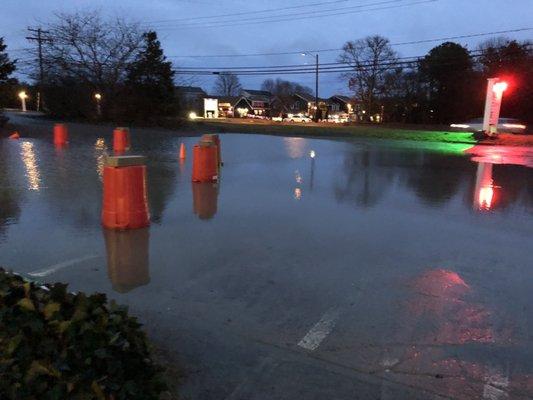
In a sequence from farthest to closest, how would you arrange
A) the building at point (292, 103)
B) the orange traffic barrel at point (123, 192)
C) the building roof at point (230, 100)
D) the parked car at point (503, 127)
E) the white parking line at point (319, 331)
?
the building roof at point (230, 100) < the building at point (292, 103) < the parked car at point (503, 127) < the orange traffic barrel at point (123, 192) < the white parking line at point (319, 331)

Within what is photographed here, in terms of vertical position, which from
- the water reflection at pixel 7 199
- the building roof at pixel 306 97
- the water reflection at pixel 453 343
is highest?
the building roof at pixel 306 97

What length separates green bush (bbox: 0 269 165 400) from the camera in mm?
2150

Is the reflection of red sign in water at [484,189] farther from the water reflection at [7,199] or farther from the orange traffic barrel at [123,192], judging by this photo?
the water reflection at [7,199]

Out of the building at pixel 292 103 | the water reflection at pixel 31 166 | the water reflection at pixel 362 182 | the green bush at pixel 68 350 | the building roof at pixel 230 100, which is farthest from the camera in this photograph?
the building roof at pixel 230 100

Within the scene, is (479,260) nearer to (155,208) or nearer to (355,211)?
(355,211)

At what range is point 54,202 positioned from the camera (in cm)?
848

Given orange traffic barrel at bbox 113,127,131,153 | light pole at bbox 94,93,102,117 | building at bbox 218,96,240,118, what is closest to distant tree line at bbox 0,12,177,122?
light pole at bbox 94,93,102,117

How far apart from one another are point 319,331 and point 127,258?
8.23 ft

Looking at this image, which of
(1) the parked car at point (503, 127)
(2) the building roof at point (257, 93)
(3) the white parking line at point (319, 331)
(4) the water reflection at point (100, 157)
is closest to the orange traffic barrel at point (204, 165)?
(4) the water reflection at point (100, 157)

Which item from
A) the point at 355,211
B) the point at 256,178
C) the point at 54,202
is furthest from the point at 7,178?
the point at 355,211

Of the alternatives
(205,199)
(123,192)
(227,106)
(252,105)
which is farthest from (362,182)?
(252,105)

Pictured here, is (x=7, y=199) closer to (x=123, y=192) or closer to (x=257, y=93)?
(x=123, y=192)

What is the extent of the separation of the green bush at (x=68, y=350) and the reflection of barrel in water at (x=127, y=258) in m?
2.18

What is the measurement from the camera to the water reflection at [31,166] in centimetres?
1024
